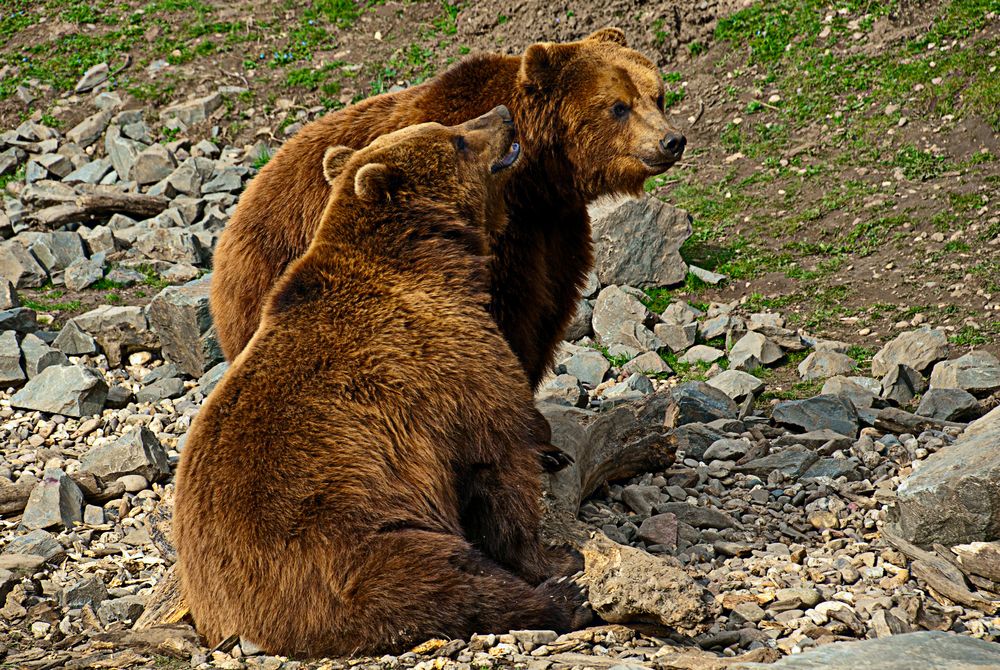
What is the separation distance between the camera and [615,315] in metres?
10.4

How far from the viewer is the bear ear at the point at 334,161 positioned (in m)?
5.48

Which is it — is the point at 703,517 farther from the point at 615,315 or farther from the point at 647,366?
the point at 615,315

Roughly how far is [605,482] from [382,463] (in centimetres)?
228

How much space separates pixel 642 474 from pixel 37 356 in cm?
548

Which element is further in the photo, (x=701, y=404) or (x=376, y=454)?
(x=701, y=404)

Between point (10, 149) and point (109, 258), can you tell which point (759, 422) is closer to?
point (109, 258)

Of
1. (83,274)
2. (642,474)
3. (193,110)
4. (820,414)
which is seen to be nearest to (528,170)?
(642,474)

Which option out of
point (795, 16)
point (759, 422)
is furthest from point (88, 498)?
point (795, 16)

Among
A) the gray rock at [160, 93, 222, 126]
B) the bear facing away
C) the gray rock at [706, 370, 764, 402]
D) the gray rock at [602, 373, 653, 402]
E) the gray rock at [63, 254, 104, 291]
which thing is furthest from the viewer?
the gray rock at [160, 93, 222, 126]

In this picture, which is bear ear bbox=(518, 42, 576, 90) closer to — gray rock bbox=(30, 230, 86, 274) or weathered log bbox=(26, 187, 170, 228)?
gray rock bbox=(30, 230, 86, 274)

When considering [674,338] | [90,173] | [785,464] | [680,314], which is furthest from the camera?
[90,173]

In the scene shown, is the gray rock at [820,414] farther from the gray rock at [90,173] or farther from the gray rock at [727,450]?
the gray rock at [90,173]

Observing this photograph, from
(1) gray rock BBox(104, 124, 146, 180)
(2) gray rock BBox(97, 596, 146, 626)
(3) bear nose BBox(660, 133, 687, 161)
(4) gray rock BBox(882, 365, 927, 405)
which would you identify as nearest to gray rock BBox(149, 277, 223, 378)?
(2) gray rock BBox(97, 596, 146, 626)

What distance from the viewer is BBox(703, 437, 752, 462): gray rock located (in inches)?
283
